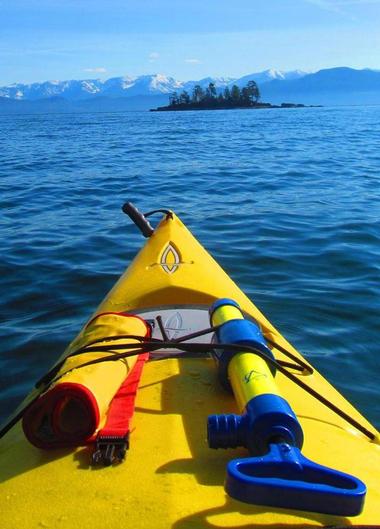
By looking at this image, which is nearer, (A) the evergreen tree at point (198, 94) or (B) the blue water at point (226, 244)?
(B) the blue water at point (226, 244)

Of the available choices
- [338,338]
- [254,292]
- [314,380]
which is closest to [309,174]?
[254,292]

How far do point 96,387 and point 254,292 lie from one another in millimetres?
3903

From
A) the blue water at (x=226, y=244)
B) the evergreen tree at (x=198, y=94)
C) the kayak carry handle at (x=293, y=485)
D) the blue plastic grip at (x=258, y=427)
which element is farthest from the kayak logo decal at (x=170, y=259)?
the evergreen tree at (x=198, y=94)

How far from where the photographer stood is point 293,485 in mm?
1365

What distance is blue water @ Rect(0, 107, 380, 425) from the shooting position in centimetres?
450

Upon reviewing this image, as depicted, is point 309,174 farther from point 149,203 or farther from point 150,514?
point 150,514

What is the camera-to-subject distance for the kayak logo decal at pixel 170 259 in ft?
12.4

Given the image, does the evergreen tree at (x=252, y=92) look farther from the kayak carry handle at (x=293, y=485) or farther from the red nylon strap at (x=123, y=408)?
the kayak carry handle at (x=293, y=485)

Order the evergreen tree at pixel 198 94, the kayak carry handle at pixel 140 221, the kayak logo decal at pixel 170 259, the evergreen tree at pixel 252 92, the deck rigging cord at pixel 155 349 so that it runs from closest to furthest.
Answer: the deck rigging cord at pixel 155 349 < the kayak logo decal at pixel 170 259 < the kayak carry handle at pixel 140 221 < the evergreen tree at pixel 252 92 < the evergreen tree at pixel 198 94

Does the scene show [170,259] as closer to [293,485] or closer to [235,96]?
[293,485]

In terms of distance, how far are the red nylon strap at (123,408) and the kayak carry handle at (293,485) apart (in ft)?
1.90

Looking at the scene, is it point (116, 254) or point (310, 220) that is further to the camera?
point (310, 220)

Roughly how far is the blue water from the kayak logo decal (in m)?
1.13

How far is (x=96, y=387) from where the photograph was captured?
185 centimetres
